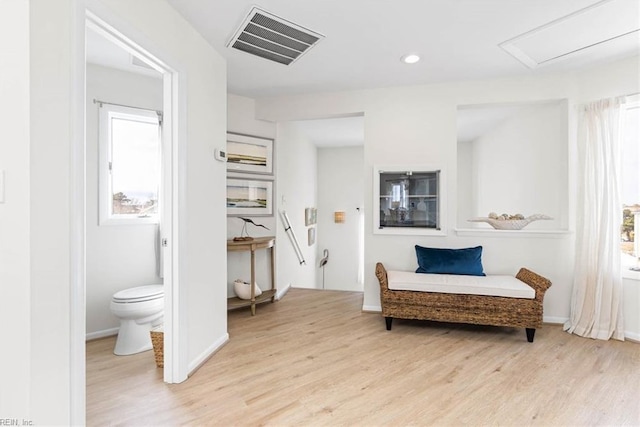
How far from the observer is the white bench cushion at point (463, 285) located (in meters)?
2.80

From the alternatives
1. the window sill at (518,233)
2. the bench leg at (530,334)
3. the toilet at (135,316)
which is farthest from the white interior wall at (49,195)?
the window sill at (518,233)

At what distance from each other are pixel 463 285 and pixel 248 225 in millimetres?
2416

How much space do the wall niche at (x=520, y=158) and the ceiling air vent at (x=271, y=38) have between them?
1.92 m

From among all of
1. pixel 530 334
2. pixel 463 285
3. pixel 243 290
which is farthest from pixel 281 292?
pixel 530 334

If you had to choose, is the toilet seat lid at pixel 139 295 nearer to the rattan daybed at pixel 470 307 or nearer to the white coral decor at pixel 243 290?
the white coral decor at pixel 243 290

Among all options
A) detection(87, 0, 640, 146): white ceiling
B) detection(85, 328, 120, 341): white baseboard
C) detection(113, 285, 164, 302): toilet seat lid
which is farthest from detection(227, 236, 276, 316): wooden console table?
detection(87, 0, 640, 146): white ceiling

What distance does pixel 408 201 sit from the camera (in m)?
3.63

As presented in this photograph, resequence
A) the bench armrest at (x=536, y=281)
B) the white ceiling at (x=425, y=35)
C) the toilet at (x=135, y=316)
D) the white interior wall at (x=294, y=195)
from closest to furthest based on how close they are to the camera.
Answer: the white ceiling at (x=425, y=35)
the toilet at (x=135, y=316)
the bench armrest at (x=536, y=281)
the white interior wall at (x=294, y=195)

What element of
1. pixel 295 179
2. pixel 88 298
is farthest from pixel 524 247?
pixel 88 298

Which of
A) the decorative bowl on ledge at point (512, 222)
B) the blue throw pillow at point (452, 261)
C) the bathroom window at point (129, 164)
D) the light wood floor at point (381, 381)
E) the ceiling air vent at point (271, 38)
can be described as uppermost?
the ceiling air vent at point (271, 38)

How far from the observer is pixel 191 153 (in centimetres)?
230

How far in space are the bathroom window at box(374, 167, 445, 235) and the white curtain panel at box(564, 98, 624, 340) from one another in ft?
4.12

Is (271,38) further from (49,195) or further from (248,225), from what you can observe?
(248,225)

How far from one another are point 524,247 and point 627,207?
0.89 m
